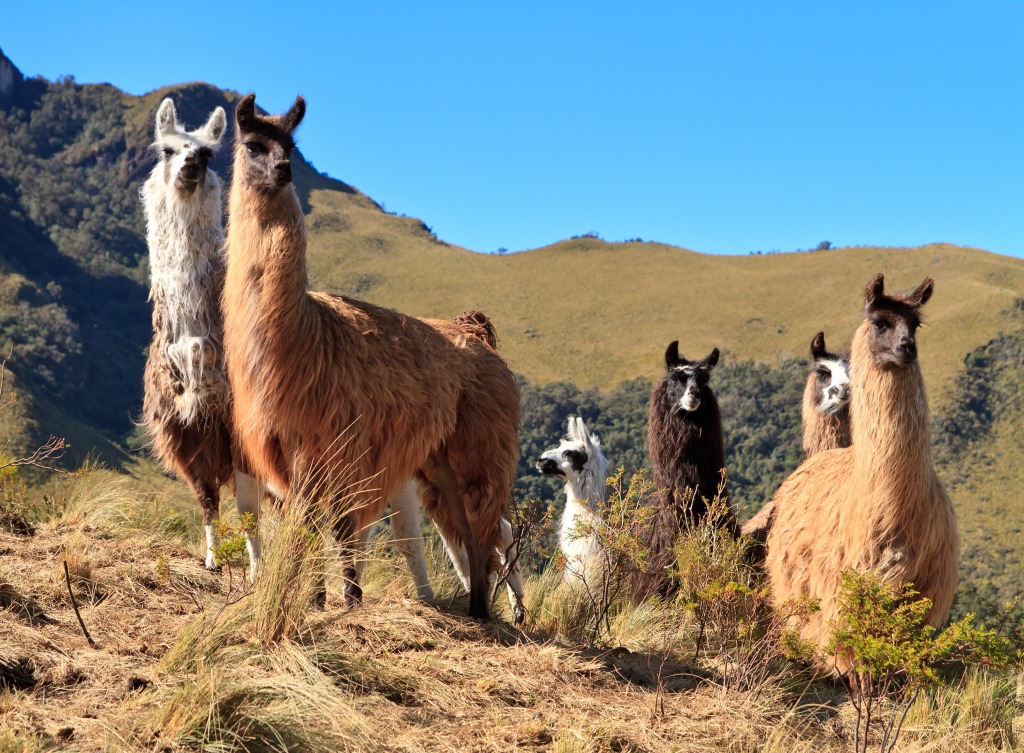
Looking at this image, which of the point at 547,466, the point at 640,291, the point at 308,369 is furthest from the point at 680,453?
the point at 640,291

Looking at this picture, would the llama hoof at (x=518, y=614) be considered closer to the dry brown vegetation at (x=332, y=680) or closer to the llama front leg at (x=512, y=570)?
the llama front leg at (x=512, y=570)

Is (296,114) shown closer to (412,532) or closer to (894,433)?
(412,532)

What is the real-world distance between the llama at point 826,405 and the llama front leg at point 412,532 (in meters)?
2.67

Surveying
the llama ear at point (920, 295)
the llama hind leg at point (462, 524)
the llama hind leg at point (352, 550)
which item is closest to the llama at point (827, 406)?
the llama ear at point (920, 295)

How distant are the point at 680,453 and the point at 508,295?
51.1 meters

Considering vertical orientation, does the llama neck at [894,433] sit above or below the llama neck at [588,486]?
above

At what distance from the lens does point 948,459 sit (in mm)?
32594

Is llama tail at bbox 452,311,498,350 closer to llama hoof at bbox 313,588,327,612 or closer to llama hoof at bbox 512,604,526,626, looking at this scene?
llama hoof at bbox 512,604,526,626

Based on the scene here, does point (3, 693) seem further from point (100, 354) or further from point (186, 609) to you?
point (100, 354)

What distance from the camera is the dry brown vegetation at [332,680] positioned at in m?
3.46

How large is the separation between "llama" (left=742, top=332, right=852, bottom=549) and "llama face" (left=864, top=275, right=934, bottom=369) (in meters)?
2.34

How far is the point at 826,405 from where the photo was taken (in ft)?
25.8

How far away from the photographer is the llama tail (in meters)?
6.17

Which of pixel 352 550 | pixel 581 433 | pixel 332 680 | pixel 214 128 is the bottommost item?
pixel 332 680
